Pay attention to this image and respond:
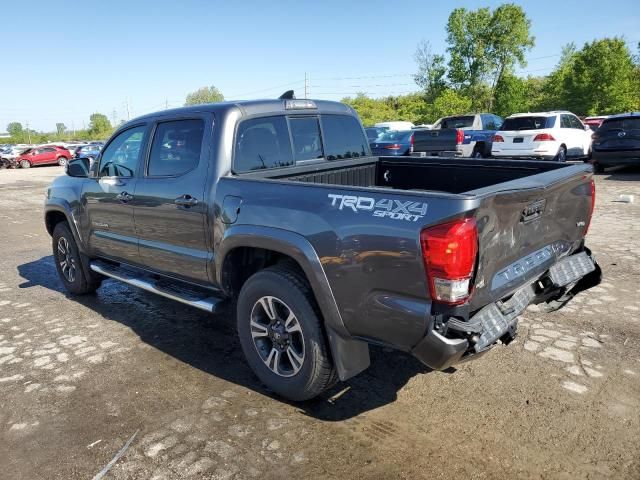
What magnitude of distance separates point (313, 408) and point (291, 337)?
48 centimetres

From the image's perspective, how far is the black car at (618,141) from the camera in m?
12.8

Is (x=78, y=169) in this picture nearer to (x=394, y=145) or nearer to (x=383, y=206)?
(x=383, y=206)

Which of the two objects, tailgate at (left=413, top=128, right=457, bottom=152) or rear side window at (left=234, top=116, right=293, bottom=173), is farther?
Answer: tailgate at (left=413, top=128, right=457, bottom=152)

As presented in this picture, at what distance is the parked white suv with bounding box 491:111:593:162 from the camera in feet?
45.2

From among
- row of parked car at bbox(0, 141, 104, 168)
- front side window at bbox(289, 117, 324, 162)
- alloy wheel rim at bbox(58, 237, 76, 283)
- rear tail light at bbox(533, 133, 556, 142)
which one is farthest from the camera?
row of parked car at bbox(0, 141, 104, 168)

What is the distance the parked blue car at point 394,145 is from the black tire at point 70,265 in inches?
481

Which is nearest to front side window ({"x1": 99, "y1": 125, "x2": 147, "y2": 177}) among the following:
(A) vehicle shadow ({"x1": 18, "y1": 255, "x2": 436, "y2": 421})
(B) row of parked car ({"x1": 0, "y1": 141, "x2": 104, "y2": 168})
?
(A) vehicle shadow ({"x1": 18, "y1": 255, "x2": 436, "y2": 421})

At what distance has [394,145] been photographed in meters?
17.0

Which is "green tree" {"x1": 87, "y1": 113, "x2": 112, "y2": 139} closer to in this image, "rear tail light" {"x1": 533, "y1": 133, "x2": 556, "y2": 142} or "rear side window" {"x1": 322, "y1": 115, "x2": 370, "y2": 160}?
"rear tail light" {"x1": 533, "y1": 133, "x2": 556, "y2": 142}

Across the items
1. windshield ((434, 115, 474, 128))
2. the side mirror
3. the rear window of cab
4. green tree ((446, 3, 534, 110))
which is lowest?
windshield ((434, 115, 474, 128))

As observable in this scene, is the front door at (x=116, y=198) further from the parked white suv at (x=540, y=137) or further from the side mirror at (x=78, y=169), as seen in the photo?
the parked white suv at (x=540, y=137)

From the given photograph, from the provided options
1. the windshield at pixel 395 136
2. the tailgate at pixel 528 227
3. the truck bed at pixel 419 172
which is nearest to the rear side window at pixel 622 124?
the windshield at pixel 395 136

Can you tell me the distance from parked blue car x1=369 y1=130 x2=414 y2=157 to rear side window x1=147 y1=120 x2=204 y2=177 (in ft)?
42.5

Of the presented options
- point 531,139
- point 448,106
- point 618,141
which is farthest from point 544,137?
point 448,106
